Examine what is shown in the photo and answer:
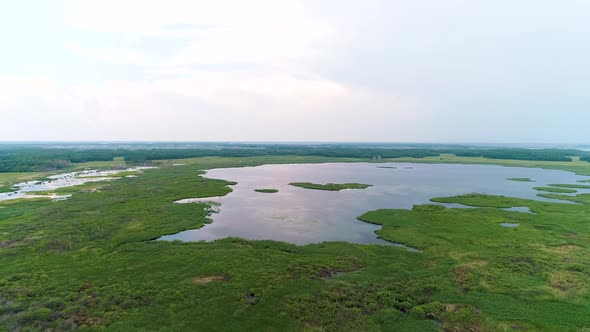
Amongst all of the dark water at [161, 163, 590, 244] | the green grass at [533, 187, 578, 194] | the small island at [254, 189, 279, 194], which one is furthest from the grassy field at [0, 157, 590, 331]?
the green grass at [533, 187, 578, 194]

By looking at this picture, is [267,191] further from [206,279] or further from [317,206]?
[206,279]

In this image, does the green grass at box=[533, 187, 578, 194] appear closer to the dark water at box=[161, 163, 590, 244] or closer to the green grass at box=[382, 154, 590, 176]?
the dark water at box=[161, 163, 590, 244]

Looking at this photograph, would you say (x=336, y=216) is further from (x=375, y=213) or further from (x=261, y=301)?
(x=261, y=301)

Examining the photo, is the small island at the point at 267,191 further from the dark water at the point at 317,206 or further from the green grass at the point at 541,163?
the green grass at the point at 541,163

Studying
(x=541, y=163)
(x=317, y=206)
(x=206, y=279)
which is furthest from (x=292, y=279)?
(x=541, y=163)

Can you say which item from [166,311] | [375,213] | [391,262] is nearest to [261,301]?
[166,311]

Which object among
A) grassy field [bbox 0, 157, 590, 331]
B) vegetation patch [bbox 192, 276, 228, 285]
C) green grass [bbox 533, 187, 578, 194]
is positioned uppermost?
green grass [bbox 533, 187, 578, 194]

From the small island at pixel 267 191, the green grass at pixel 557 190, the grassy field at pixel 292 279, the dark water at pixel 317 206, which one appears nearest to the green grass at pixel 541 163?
the green grass at pixel 557 190

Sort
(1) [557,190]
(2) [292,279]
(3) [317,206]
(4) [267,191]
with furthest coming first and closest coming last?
1. (1) [557,190]
2. (4) [267,191]
3. (3) [317,206]
4. (2) [292,279]
